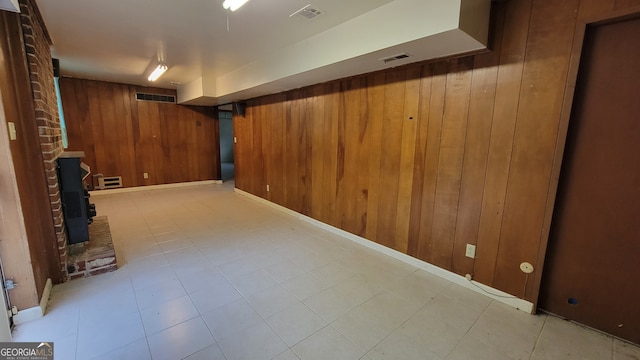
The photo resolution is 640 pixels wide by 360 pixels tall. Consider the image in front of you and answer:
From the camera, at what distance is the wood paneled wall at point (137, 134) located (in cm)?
535

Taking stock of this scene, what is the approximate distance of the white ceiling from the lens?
2.08 metres

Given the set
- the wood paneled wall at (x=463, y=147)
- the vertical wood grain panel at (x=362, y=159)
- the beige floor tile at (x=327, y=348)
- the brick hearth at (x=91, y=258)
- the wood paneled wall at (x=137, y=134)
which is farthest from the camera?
the wood paneled wall at (x=137, y=134)

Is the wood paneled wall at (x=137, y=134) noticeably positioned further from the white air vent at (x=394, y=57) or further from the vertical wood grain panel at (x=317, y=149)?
the white air vent at (x=394, y=57)

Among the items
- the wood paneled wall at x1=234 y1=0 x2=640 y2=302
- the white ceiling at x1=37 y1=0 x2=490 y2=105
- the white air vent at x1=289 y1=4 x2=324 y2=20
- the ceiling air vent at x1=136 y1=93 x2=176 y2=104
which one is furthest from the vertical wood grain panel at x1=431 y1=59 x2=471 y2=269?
the ceiling air vent at x1=136 y1=93 x2=176 y2=104

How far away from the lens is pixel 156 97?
6121 millimetres

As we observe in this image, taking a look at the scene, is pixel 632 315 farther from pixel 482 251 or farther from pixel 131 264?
pixel 131 264

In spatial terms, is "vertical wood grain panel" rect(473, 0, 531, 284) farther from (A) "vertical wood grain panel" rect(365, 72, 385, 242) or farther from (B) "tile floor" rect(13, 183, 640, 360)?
Result: (A) "vertical wood grain panel" rect(365, 72, 385, 242)

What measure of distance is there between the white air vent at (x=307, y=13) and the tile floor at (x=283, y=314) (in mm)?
2372

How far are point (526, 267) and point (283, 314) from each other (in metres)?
1.93

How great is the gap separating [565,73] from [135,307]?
359cm

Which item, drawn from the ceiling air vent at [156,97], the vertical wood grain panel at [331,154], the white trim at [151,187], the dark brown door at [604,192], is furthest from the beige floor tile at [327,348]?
the ceiling air vent at [156,97]

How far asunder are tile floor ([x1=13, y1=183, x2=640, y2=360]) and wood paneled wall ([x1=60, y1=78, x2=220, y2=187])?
3.55 meters

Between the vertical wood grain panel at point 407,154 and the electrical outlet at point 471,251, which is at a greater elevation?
the vertical wood grain panel at point 407,154

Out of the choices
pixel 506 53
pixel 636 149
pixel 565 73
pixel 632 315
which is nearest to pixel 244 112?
pixel 506 53
